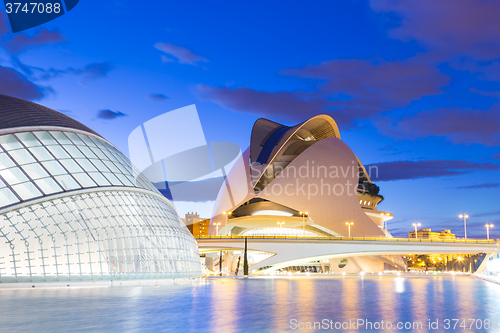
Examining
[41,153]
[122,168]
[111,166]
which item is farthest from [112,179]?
[41,153]

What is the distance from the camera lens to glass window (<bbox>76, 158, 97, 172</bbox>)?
80.2 ft

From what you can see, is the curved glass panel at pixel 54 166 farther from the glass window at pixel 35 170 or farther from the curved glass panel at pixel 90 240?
the curved glass panel at pixel 90 240

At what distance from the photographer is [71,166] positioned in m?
23.8

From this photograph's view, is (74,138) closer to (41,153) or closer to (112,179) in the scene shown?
(41,153)

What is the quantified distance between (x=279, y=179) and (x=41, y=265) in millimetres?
43621

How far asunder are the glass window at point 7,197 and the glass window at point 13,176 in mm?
522

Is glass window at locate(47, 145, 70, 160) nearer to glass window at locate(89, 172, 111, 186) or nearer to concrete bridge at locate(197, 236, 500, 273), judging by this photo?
glass window at locate(89, 172, 111, 186)

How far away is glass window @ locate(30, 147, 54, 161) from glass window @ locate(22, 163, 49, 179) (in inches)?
24.2

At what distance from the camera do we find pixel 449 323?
9695 millimetres

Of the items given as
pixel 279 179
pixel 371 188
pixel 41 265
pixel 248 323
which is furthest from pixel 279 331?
pixel 371 188

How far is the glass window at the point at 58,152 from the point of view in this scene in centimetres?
2375

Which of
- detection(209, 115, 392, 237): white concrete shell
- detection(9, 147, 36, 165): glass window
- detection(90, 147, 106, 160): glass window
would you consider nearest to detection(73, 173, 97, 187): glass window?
detection(9, 147, 36, 165): glass window

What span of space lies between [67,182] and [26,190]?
6.78 ft

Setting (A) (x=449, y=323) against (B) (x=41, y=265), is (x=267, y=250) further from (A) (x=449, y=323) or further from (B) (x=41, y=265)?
(A) (x=449, y=323)
